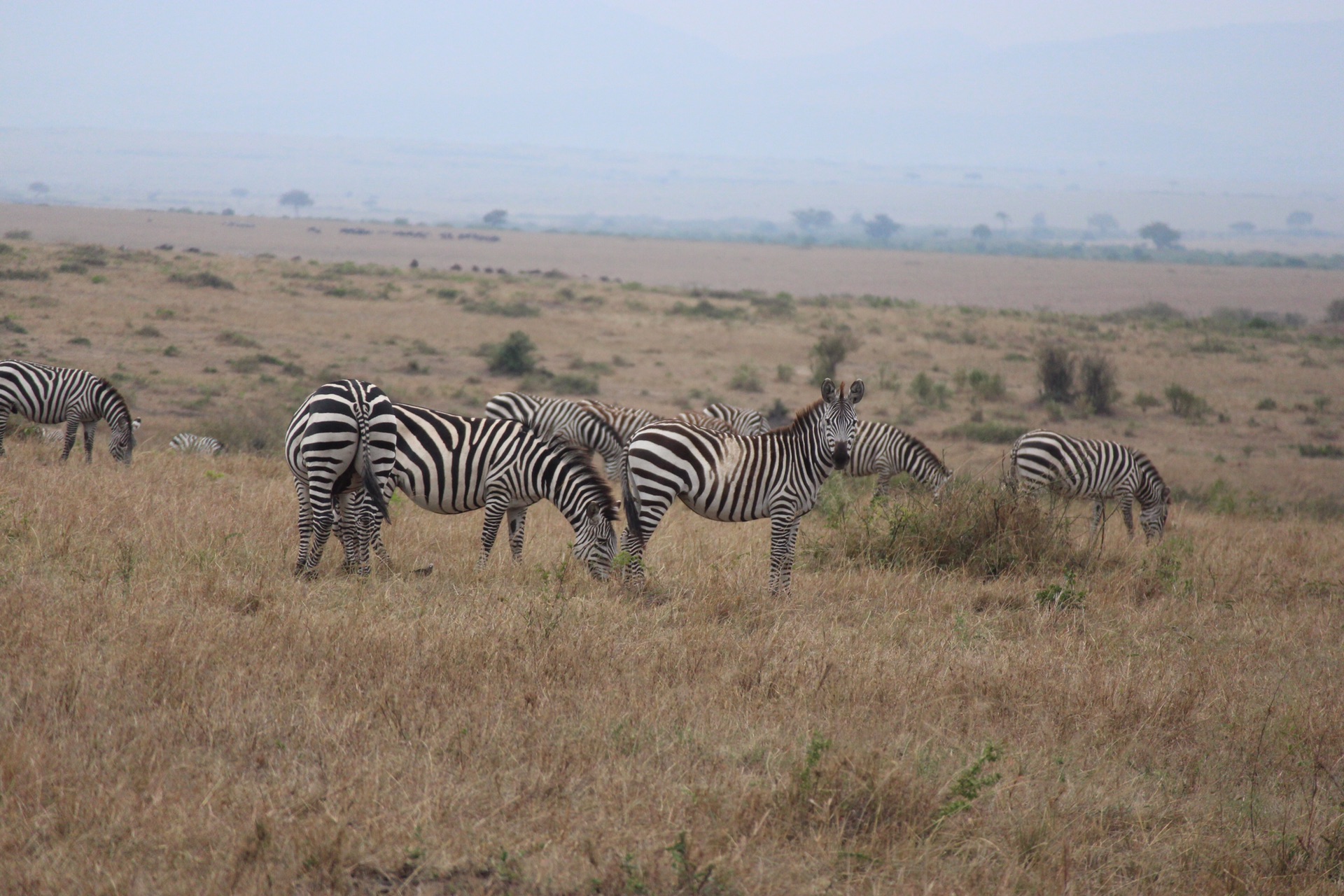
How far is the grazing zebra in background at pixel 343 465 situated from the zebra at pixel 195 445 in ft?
28.2

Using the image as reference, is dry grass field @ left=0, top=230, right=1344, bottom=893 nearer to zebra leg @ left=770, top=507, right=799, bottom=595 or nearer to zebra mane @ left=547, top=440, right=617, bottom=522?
zebra leg @ left=770, top=507, right=799, bottom=595

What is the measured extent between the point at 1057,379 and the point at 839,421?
22.9 metres

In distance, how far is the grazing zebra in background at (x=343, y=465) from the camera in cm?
725

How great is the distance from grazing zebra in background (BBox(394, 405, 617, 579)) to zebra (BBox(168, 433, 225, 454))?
338 inches

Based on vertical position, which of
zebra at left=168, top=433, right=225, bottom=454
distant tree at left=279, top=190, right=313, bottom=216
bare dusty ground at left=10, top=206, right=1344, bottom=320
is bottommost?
zebra at left=168, top=433, right=225, bottom=454

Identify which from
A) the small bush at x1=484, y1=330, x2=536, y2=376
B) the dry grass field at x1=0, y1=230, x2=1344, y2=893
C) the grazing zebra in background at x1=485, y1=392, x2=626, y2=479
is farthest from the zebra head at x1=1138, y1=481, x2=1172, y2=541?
the small bush at x1=484, y1=330, x2=536, y2=376

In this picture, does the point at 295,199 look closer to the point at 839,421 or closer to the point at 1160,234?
the point at 1160,234

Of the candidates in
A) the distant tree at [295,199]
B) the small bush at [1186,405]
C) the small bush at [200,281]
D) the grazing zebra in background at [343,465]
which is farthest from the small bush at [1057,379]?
the distant tree at [295,199]

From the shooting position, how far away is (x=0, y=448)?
1148 centimetres

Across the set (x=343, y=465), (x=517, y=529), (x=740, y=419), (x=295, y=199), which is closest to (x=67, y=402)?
(x=343, y=465)

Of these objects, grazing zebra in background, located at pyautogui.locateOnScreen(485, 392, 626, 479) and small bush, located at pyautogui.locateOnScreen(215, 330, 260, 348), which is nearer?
grazing zebra in background, located at pyautogui.locateOnScreen(485, 392, 626, 479)

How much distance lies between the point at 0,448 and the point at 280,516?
4.71m

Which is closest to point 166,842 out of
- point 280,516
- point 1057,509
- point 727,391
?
point 280,516

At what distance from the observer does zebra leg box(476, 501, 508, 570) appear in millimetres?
8117
